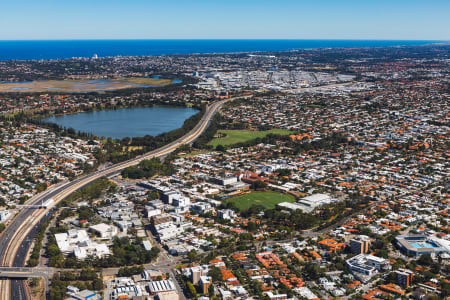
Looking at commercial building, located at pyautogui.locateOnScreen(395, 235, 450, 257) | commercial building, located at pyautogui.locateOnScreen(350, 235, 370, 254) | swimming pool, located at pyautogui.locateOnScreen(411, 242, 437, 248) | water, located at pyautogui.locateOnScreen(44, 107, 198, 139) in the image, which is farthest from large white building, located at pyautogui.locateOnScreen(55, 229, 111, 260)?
water, located at pyautogui.locateOnScreen(44, 107, 198, 139)

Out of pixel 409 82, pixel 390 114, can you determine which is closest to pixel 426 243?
pixel 390 114

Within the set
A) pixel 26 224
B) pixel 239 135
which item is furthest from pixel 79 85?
pixel 26 224

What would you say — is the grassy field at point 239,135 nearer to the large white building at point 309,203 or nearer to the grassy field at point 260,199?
the grassy field at point 260,199

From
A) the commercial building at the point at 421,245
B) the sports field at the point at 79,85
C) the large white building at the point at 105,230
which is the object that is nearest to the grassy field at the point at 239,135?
the large white building at the point at 105,230

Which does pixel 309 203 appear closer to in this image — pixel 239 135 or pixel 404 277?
pixel 404 277

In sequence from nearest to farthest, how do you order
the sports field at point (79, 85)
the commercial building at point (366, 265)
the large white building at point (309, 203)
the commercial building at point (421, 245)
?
the commercial building at point (366, 265) → the commercial building at point (421, 245) → the large white building at point (309, 203) → the sports field at point (79, 85)

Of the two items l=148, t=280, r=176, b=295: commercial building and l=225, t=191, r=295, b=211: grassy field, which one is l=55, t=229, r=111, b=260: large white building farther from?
l=225, t=191, r=295, b=211: grassy field

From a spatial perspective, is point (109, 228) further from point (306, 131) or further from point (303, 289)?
point (306, 131)
